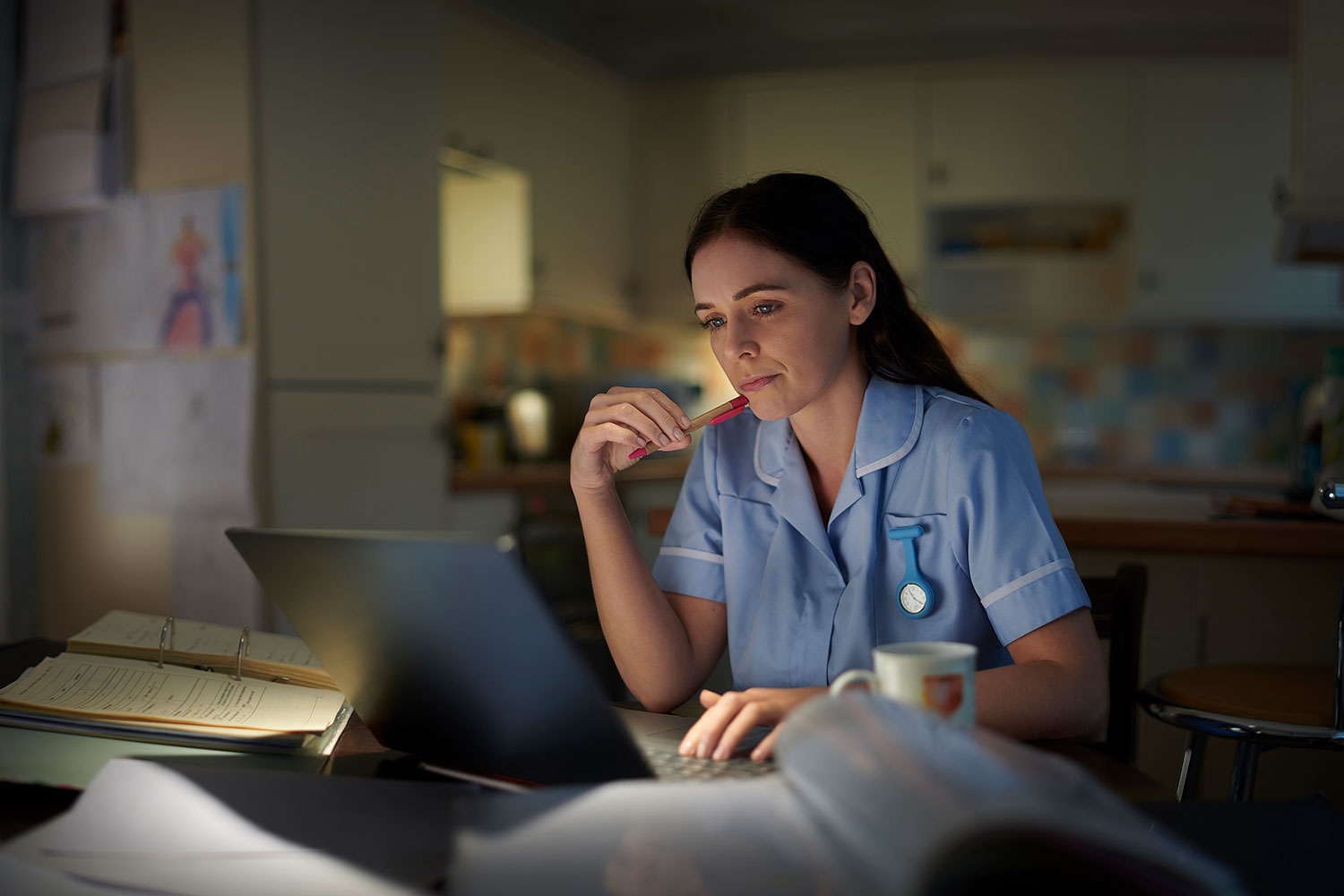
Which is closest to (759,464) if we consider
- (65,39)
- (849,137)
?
(65,39)

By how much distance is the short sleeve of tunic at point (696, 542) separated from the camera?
4.29 ft

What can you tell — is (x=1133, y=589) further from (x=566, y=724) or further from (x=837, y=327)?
(x=566, y=724)

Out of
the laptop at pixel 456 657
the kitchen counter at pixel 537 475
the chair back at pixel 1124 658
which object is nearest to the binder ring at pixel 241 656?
the laptop at pixel 456 657

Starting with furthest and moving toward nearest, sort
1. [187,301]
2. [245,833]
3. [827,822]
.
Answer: [187,301]
[245,833]
[827,822]

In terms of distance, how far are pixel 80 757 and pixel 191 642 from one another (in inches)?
11.7

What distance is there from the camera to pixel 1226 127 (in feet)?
13.7

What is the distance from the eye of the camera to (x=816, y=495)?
1.33 metres

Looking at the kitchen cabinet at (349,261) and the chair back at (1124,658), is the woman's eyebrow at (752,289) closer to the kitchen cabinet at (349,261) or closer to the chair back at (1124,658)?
the chair back at (1124,658)

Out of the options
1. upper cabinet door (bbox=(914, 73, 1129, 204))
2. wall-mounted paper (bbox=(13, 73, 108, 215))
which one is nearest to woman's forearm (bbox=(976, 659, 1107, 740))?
wall-mounted paper (bbox=(13, 73, 108, 215))

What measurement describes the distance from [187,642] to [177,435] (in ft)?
5.02

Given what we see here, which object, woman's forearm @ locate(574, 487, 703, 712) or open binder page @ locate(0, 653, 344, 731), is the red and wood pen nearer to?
woman's forearm @ locate(574, 487, 703, 712)

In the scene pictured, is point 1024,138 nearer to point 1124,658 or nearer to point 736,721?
point 1124,658

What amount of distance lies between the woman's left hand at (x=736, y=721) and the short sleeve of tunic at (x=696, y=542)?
1.67 feet

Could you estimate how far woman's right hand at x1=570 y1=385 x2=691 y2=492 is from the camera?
43.6 inches
